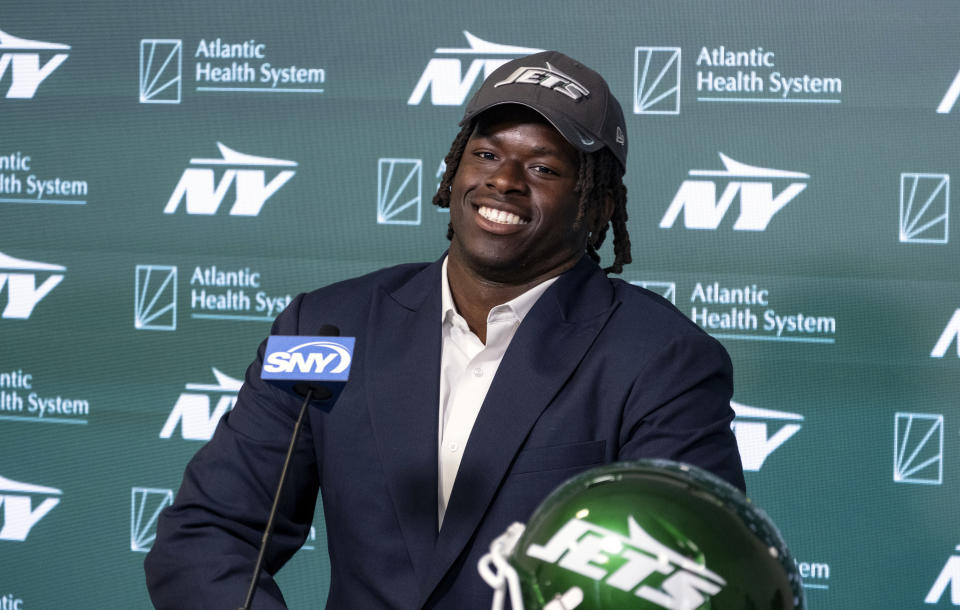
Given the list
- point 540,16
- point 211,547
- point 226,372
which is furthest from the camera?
point 226,372

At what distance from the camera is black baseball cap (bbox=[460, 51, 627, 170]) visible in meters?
1.61

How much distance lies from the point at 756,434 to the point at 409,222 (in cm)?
101

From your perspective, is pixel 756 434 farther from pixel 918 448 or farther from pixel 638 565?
pixel 638 565

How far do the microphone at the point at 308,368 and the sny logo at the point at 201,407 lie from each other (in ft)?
5.62

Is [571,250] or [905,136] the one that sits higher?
[905,136]

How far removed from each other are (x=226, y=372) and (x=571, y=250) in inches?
57.7

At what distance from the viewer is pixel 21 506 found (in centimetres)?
306

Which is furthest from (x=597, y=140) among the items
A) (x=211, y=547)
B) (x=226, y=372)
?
(x=226, y=372)

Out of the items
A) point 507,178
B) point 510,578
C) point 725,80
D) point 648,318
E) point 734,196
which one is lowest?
point 510,578

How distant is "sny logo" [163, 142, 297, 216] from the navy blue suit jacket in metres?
1.30

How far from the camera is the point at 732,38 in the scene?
2633 mm

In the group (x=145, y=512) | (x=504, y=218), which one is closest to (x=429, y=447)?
(x=504, y=218)

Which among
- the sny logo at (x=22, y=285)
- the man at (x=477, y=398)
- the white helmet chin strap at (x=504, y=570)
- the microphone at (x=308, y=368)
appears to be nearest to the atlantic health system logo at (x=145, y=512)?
the sny logo at (x=22, y=285)

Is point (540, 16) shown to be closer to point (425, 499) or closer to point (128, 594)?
point (425, 499)
